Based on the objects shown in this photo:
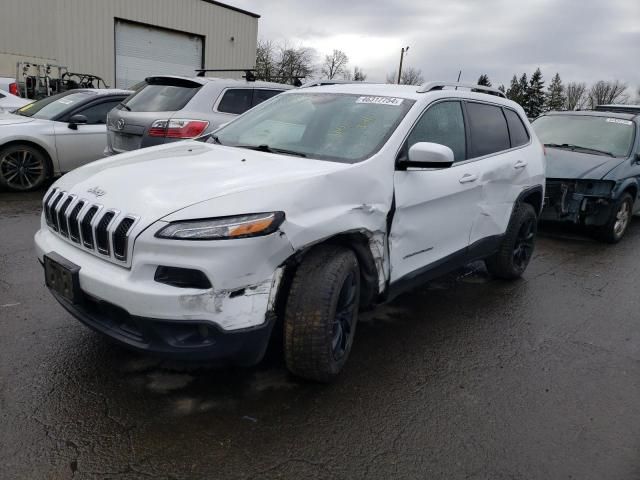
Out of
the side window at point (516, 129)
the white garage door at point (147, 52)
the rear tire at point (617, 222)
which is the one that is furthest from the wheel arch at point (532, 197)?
the white garage door at point (147, 52)

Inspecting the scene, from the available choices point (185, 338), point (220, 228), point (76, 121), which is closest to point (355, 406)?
point (185, 338)

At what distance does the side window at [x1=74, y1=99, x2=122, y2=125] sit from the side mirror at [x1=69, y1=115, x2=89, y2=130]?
284 mm

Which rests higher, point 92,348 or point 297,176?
point 297,176

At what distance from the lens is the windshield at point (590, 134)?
7.53 metres

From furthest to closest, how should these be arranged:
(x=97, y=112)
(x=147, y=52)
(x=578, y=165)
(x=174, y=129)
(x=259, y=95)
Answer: (x=147, y=52)
(x=97, y=112)
(x=259, y=95)
(x=578, y=165)
(x=174, y=129)

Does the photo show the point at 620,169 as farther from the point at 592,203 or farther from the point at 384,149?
the point at 384,149


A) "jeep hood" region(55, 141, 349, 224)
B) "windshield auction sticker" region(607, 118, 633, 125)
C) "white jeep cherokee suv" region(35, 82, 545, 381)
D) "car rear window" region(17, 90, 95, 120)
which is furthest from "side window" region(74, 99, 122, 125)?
"windshield auction sticker" region(607, 118, 633, 125)

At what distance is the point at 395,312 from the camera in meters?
4.29

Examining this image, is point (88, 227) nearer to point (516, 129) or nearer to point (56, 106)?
point (516, 129)

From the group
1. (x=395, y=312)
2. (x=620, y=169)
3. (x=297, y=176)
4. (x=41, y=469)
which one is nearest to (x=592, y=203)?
(x=620, y=169)

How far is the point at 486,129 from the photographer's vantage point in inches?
176

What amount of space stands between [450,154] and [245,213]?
142 cm

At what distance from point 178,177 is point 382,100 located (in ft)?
5.35

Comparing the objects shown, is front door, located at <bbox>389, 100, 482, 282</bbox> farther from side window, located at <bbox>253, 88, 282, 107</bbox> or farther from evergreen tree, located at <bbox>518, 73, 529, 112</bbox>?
evergreen tree, located at <bbox>518, 73, 529, 112</bbox>
